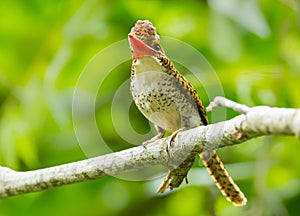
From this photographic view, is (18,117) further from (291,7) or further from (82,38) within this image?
(291,7)

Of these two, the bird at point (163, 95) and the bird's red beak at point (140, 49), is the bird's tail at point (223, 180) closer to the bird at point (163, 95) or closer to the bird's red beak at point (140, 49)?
the bird at point (163, 95)

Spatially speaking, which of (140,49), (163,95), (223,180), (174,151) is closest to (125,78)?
(223,180)

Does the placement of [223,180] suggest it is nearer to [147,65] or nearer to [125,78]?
[147,65]

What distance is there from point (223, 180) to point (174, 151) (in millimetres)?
572

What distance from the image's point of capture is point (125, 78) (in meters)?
3.58

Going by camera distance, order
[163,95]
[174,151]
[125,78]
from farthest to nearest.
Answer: [125,78] → [163,95] → [174,151]

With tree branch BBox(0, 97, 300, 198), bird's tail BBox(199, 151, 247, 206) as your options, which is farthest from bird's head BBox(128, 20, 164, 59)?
bird's tail BBox(199, 151, 247, 206)

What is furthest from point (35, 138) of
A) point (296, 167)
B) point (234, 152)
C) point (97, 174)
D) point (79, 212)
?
point (97, 174)

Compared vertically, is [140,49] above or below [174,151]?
above

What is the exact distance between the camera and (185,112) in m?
2.21

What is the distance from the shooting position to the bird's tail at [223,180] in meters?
2.36

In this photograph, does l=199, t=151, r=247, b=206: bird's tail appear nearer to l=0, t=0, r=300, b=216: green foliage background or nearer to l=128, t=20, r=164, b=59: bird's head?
A: l=0, t=0, r=300, b=216: green foliage background

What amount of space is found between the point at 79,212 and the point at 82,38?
105 cm

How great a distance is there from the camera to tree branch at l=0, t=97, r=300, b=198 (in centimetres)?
132
